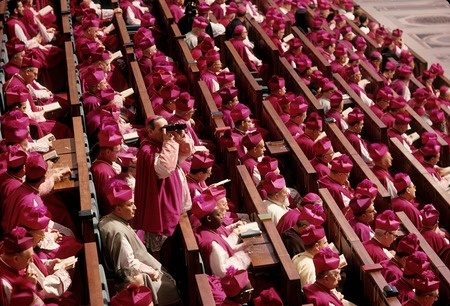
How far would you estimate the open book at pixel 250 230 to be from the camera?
250 inches

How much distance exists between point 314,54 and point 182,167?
3.59 metres

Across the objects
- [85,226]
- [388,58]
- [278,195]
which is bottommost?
[388,58]

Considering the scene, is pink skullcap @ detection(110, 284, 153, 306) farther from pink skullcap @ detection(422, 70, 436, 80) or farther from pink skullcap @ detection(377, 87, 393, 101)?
pink skullcap @ detection(422, 70, 436, 80)

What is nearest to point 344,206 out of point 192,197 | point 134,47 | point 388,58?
point 192,197

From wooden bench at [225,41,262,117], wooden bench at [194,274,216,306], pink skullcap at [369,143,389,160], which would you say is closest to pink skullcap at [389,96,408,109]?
pink skullcap at [369,143,389,160]

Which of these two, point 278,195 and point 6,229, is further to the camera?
point 278,195

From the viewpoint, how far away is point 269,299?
564 centimetres

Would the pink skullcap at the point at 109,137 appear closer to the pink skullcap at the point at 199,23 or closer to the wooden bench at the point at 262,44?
the pink skullcap at the point at 199,23

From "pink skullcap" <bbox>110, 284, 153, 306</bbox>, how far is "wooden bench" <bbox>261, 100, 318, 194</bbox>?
254cm

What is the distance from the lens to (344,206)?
761 cm

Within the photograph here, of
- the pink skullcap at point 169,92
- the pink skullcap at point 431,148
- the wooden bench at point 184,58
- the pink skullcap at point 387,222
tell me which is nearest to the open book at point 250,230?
the pink skullcap at point 387,222

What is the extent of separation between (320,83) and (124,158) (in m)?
3.51

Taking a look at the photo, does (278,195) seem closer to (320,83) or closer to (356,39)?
(320,83)

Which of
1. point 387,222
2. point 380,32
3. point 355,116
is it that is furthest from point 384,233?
point 380,32
